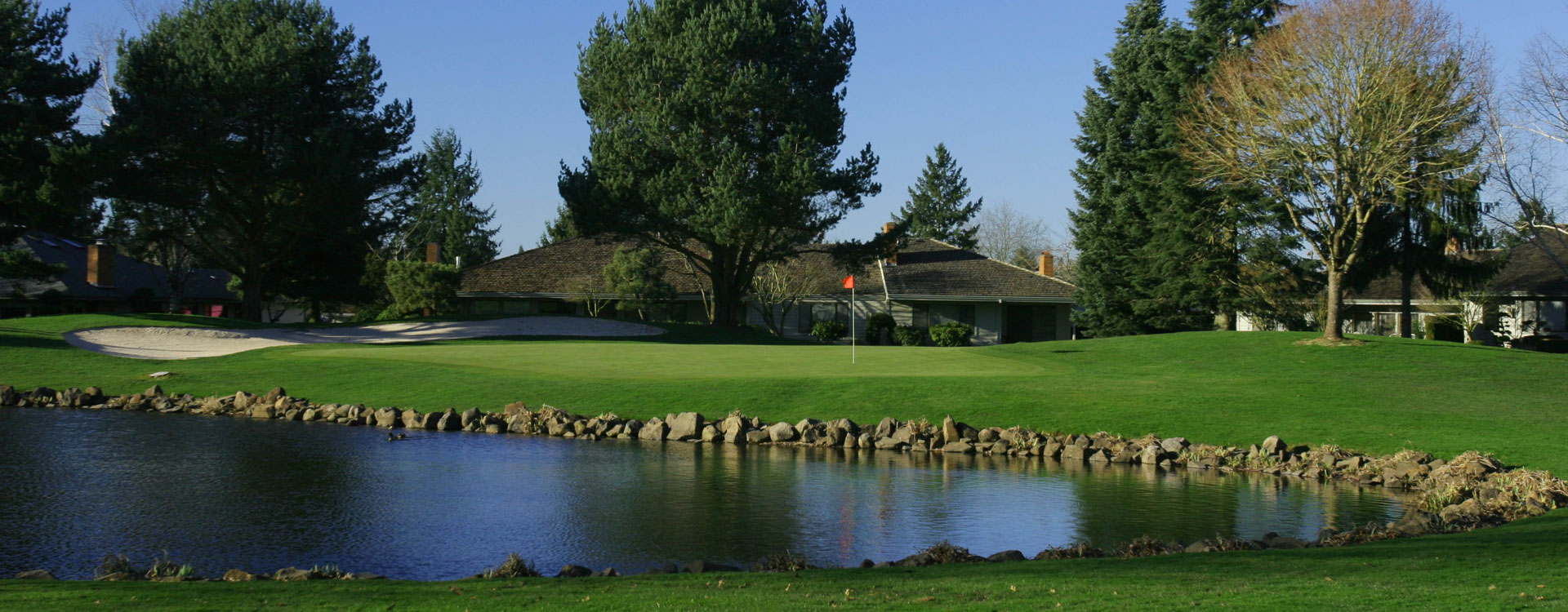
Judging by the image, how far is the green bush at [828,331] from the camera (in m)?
48.0

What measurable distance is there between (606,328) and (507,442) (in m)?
19.6

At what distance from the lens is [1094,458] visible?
17.8m

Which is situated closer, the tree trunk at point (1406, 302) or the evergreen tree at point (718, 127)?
the tree trunk at point (1406, 302)

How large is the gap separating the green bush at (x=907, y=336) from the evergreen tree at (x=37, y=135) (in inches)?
1176

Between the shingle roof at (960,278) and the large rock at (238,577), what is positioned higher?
the shingle roof at (960,278)

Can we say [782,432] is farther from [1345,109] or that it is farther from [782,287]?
[782,287]

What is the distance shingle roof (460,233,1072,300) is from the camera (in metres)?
53.0

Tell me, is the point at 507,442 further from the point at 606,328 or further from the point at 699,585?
the point at 606,328

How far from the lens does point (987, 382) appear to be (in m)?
22.0

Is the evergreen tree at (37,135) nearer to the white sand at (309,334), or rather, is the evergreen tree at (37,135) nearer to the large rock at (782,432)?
the white sand at (309,334)

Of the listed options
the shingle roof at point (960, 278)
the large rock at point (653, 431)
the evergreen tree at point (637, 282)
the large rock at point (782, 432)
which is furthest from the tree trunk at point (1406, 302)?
the evergreen tree at point (637, 282)

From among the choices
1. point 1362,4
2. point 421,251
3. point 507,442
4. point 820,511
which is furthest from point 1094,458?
point 421,251

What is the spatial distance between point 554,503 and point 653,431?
20.3 ft

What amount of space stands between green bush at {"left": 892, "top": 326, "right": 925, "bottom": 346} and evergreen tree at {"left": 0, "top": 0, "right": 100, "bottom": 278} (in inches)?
1176
